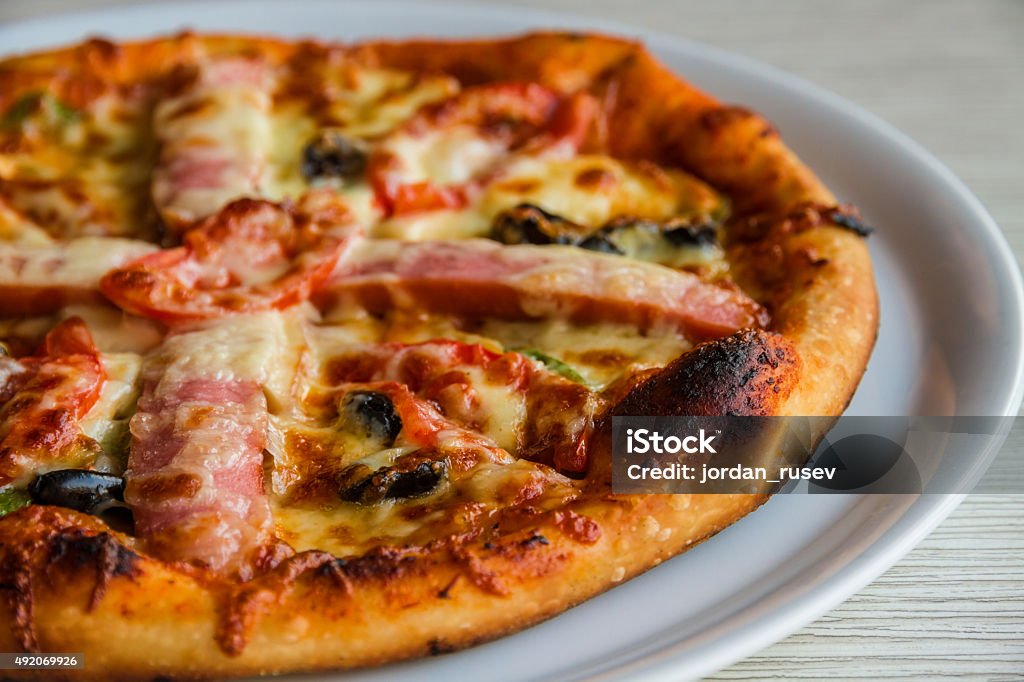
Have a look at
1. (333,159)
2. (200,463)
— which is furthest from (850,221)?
(200,463)

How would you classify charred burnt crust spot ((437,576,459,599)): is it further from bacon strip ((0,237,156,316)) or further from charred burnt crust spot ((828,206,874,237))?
charred burnt crust spot ((828,206,874,237))

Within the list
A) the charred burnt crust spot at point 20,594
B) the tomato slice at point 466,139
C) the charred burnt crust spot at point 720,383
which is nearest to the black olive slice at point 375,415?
the charred burnt crust spot at point 720,383

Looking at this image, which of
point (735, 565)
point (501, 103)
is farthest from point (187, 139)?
point (735, 565)

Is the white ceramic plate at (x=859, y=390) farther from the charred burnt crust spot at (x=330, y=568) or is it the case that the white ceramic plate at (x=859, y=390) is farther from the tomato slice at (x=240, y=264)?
the tomato slice at (x=240, y=264)

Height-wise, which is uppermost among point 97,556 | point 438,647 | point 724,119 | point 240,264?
point 724,119

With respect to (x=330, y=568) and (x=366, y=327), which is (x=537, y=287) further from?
(x=330, y=568)
